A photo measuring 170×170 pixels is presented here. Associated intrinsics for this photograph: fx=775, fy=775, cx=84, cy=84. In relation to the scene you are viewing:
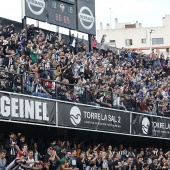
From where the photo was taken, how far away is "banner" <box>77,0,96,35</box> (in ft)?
137

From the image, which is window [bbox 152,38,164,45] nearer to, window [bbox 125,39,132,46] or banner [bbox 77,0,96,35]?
window [bbox 125,39,132,46]

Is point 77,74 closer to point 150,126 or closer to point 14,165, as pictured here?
point 150,126

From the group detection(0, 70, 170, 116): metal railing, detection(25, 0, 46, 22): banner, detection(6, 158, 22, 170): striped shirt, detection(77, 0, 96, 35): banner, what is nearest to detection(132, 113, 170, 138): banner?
detection(0, 70, 170, 116): metal railing

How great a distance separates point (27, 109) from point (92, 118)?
4565 millimetres

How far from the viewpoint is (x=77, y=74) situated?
116ft

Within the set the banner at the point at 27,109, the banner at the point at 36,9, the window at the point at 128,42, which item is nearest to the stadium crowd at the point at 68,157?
the banner at the point at 27,109

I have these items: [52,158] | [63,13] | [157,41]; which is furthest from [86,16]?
[157,41]

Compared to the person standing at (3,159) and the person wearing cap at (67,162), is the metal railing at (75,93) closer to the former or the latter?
the person wearing cap at (67,162)

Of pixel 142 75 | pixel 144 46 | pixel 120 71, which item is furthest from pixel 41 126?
pixel 144 46

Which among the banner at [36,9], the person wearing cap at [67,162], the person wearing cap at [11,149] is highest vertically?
the banner at [36,9]

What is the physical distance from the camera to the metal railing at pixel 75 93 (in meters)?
28.1

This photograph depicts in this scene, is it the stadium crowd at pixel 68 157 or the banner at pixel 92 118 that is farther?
the banner at pixel 92 118

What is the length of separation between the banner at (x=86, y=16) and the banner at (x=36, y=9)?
317 cm

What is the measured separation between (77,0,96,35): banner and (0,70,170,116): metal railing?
7.09 m
